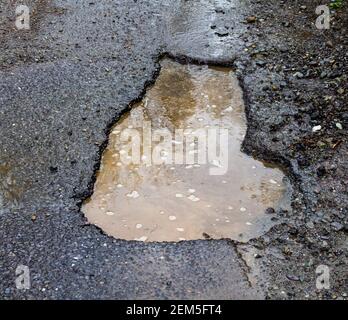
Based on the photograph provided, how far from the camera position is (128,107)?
189 inches

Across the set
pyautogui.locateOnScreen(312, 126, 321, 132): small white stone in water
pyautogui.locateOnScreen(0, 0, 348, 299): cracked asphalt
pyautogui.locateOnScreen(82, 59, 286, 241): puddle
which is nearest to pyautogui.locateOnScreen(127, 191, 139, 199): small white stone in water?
pyautogui.locateOnScreen(82, 59, 286, 241): puddle

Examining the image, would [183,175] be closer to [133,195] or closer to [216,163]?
[216,163]

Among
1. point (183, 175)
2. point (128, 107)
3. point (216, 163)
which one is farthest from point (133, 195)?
point (128, 107)

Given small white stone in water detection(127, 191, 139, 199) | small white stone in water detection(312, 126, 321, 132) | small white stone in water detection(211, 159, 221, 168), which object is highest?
small white stone in water detection(312, 126, 321, 132)

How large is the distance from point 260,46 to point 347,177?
2.17 metres

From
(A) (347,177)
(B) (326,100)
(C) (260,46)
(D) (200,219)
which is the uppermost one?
(C) (260,46)

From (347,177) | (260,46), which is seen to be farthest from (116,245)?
(260,46)

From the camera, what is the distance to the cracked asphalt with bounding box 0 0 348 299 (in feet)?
10.9

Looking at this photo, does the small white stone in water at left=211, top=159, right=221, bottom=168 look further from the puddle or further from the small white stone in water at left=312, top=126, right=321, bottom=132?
the small white stone in water at left=312, top=126, right=321, bottom=132

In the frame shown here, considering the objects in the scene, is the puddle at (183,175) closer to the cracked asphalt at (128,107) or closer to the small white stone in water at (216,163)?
the small white stone in water at (216,163)

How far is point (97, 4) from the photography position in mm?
6500

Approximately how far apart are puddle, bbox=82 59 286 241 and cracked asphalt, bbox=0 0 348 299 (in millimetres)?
121

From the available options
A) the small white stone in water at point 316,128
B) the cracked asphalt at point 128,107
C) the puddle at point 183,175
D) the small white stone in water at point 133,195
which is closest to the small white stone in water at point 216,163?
the puddle at point 183,175
